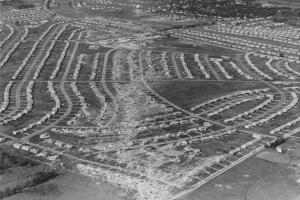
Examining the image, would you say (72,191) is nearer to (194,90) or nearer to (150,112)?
(150,112)

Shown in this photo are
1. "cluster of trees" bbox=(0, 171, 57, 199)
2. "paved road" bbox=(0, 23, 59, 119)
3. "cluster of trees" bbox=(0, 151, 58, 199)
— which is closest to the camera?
"cluster of trees" bbox=(0, 171, 57, 199)

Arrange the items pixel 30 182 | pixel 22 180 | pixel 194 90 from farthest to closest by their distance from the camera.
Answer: pixel 194 90, pixel 22 180, pixel 30 182

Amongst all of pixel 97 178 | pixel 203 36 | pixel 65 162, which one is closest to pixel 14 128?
pixel 65 162

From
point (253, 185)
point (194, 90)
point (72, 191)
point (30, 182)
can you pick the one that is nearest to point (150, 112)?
point (194, 90)

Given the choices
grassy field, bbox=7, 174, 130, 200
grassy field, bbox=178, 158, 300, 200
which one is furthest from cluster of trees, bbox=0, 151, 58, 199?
grassy field, bbox=178, 158, 300, 200

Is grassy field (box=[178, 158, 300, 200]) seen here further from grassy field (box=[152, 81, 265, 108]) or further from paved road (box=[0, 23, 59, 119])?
paved road (box=[0, 23, 59, 119])

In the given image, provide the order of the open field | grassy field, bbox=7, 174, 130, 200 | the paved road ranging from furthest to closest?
the paved road → the open field → grassy field, bbox=7, 174, 130, 200

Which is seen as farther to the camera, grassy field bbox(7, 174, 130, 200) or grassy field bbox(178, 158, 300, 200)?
grassy field bbox(178, 158, 300, 200)

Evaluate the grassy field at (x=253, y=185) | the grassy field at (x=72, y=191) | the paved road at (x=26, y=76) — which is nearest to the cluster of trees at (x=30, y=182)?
the grassy field at (x=72, y=191)

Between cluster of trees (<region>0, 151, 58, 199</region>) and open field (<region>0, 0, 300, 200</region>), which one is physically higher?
open field (<region>0, 0, 300, 200</region>)

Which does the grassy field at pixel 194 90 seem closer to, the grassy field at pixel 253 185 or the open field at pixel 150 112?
the open field at pixel 150 112

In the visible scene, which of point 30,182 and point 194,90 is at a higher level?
point 194,90
